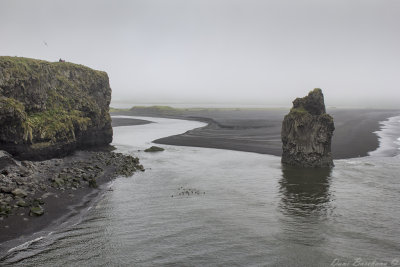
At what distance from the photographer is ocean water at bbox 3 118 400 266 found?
20469 mm

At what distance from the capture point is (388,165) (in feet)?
159

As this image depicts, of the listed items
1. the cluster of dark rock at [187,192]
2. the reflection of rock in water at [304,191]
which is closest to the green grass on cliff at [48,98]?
the cluster of dark rock at [187,192]

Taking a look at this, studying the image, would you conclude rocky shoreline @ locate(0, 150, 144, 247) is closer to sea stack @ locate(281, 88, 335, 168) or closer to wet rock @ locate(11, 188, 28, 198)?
wet rock @ locate(11, 188, 28, 198)

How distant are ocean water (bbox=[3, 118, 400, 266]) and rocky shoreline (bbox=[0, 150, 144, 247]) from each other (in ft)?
8.01

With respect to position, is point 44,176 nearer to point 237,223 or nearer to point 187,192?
point 187,192

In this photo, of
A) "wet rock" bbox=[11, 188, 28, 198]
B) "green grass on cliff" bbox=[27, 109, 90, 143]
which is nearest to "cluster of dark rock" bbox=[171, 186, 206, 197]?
"wet rock" bbox=[11, 188, 28, 198]

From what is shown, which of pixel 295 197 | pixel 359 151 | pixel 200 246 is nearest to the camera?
pixel 200 246

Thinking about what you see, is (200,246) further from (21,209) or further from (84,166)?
(84,166)

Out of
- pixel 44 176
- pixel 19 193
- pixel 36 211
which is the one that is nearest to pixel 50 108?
pixel 44 176

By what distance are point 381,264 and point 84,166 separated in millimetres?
36631

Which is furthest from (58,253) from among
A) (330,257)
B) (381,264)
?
(381,264)

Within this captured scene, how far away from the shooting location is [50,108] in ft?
161

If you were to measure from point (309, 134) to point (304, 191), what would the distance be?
50.7 feet

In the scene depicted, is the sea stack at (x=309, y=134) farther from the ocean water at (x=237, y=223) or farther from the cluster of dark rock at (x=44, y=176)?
the cluster of dark rock at (x=44, y=176)
